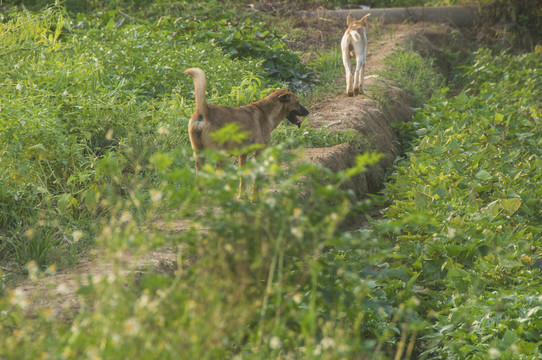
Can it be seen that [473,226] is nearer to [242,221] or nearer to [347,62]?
[242,221]

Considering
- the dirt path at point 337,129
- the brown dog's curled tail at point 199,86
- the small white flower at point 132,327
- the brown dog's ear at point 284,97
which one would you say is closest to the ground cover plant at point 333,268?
the small white flower at point 132,327

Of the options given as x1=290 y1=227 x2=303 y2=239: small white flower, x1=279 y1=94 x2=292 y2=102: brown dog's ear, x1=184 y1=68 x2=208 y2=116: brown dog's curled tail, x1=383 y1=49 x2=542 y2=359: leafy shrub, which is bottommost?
x1=383 y1=49 x2=542 y2=359: leafy shrub

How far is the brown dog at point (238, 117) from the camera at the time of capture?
5.07 meters

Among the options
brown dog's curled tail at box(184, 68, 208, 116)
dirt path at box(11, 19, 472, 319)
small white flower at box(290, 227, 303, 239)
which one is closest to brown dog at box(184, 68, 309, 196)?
brown dog's curled tail at box(184, 68, 208, 116)

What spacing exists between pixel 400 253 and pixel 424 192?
1026 mm

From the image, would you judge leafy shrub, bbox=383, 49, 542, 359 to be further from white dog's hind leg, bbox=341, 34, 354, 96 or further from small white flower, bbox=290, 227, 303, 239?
white dog's hind leg, bbox=341, 34, 354, 96

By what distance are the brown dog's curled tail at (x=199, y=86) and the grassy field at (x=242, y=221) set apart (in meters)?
0.52

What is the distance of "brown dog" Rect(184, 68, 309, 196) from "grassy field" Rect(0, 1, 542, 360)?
41 centimetres

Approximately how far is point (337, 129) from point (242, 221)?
4.77 metres

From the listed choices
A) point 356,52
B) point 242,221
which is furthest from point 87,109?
point 356,52

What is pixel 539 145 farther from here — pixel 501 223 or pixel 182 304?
pixel 182 304

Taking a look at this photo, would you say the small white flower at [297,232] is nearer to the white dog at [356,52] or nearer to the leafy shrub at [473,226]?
the leafy shrub at [473,226]

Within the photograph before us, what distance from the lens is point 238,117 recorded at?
219 inches

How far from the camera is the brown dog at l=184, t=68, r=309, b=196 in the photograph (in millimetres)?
5074
